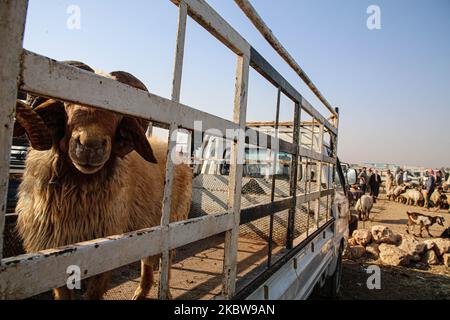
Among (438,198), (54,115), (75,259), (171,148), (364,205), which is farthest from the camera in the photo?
(438,198)

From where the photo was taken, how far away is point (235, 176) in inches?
67.1

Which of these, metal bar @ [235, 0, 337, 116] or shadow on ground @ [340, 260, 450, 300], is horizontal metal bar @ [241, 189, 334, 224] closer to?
metal bar @ [235, 0, 337, 116]

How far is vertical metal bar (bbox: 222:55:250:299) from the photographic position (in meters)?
1.66

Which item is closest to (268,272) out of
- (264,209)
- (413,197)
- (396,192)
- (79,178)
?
(264,209)

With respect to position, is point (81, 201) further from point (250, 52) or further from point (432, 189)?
point (432, 189)

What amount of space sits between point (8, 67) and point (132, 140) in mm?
1331

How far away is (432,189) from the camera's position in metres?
19.1

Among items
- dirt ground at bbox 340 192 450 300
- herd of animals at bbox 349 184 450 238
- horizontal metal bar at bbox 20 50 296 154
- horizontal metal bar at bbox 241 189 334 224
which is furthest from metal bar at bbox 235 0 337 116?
herd of animals at bbox 349 184 450 238

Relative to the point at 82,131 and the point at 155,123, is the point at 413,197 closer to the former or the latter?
the point at 155,123

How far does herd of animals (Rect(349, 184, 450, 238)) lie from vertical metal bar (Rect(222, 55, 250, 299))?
9931 mm
